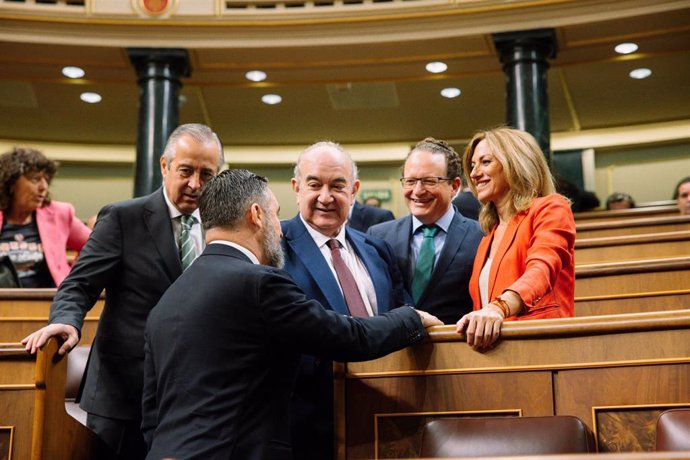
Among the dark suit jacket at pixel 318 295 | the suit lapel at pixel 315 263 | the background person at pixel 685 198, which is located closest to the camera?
the dark suit jacket at pixel 318 295

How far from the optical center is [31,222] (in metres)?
3.73

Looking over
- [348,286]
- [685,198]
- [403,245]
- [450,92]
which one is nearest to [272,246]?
[348,286]

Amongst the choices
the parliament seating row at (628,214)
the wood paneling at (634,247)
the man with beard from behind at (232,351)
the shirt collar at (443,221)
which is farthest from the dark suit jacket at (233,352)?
the parliament seating row at (628,214)

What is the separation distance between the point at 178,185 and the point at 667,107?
21.7 feet

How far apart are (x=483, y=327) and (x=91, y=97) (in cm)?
642

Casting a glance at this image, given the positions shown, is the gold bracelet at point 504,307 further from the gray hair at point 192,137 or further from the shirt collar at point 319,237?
the gray hair at point 192,137

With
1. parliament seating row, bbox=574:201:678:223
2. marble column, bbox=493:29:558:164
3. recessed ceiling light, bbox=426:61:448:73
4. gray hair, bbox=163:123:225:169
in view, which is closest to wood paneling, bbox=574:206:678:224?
parliament seating row, bbox=574:201:678:223

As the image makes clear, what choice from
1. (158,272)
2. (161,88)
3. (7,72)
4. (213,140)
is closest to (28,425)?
(158,272)

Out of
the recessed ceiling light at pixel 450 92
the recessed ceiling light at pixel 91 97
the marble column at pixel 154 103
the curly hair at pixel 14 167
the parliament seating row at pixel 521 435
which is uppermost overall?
the recessed ceiling light at pixel 91 97

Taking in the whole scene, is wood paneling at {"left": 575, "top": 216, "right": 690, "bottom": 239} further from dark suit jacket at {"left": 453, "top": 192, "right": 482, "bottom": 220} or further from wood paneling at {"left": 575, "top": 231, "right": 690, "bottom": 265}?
dark suit jacket at {"left": 453, "top": 192, "right": 482, "bottom": 220}

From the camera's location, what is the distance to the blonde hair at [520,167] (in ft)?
7.68

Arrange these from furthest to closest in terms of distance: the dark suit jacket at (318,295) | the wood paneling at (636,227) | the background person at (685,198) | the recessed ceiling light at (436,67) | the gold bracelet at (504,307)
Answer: the recessed ceiling light at (436,67) < the background person at (685,198) < the wood paneling at (636,227) < the dark suit jacket at (318,295) < the gold bracelet at (504,307)

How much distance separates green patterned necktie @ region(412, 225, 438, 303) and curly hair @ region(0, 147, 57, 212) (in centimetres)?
178

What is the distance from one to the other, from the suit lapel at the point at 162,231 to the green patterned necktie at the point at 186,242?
0.12ft
